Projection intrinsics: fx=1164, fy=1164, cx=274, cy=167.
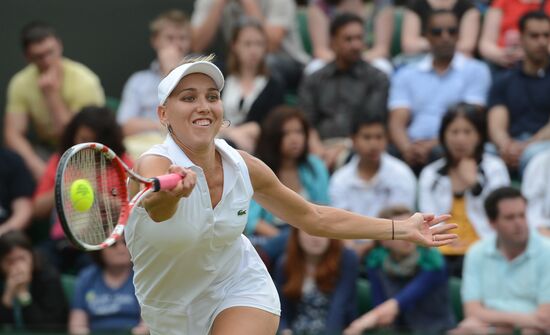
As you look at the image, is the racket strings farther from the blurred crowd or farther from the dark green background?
the dark green background

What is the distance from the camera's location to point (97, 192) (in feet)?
13.5

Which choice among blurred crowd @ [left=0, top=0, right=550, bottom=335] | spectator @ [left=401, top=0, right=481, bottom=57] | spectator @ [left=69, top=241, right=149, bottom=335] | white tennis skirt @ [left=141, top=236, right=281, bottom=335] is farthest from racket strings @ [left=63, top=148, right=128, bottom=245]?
spectator @ [left=401, top=0, right=481, bottom=57]

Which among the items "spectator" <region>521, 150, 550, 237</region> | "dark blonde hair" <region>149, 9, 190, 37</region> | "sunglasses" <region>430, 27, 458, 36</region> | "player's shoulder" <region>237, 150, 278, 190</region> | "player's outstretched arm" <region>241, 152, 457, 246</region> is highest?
"dark blonde hair" <region>149, 9, 190, 37</region>

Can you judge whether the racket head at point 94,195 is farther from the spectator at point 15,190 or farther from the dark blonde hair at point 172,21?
the dark blonde hair at point 172,21

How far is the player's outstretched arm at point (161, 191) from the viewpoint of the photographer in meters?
3.84

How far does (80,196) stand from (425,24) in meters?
5.63

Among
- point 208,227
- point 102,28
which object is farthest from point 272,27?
point 208,227

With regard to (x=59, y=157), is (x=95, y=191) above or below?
above

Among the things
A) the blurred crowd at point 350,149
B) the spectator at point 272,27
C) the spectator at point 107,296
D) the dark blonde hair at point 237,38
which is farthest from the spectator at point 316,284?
the spectator at point 272,27

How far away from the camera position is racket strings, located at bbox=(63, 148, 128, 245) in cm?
389

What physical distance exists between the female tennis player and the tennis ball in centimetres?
21

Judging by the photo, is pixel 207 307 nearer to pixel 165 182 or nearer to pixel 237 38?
pixel 165 182

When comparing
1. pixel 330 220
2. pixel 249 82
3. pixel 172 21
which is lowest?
pixel 330 220

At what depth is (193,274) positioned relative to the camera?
4.45 metres
